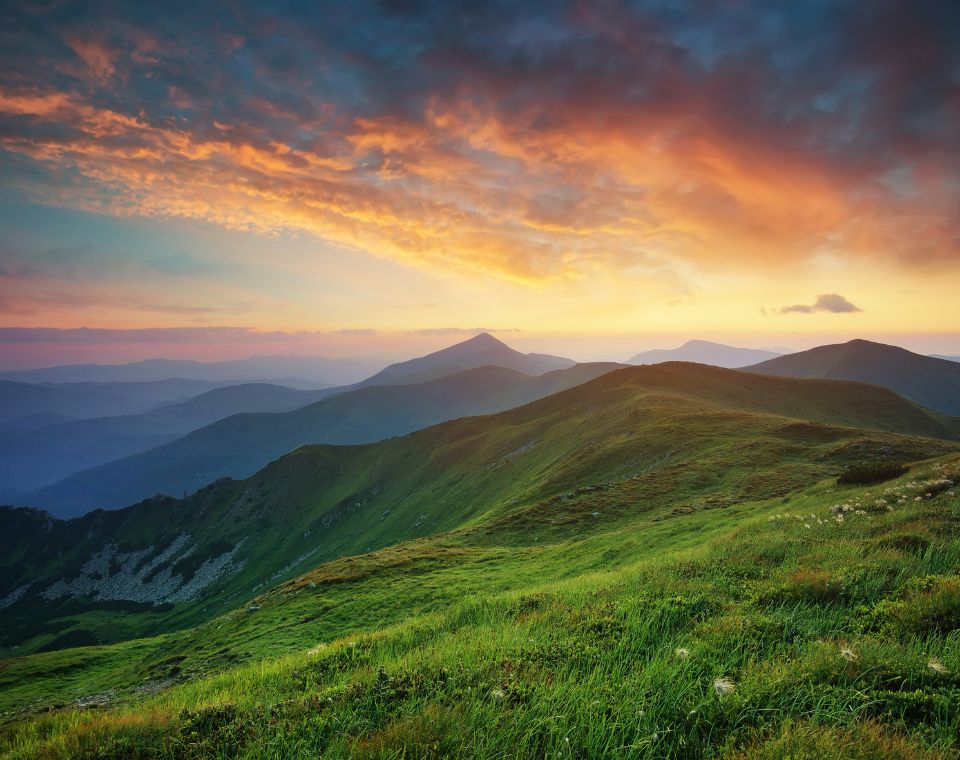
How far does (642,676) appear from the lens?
613cm

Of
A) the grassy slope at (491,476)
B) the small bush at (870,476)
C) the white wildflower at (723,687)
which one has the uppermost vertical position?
the white wildflower at (723,687)

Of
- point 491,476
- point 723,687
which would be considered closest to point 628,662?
point 723,687

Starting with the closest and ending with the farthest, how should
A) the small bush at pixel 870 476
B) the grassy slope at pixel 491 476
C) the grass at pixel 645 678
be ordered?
1. the grass at pixel 645 678
2. the small bush at pixel 870 476
3. the grassy slope at pixel 491 476

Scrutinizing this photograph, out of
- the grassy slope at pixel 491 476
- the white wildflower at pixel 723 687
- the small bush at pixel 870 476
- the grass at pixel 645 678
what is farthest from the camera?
the grassy slope at pixel 491 476

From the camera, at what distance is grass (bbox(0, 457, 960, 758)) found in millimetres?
4996

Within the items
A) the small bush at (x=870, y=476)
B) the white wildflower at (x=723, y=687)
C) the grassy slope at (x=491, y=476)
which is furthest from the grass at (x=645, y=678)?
the grassy slope at (x=491, y=476)

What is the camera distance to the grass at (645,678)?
197 inches

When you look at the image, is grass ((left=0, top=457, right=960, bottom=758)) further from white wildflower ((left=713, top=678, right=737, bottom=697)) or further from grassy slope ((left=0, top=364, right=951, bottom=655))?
grassy slope ((left=0, top=364, right=951, bottom=655))

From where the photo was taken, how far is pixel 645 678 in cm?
602

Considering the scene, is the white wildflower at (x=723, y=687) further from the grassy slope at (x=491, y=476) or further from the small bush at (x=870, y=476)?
the grassy slope at (x=491, y=476)

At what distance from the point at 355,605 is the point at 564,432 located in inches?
2555

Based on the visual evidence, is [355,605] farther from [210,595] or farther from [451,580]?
[210,595]

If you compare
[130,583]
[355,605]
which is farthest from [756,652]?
[130,583]

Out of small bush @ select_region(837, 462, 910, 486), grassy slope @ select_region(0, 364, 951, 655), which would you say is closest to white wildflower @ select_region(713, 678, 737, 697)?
small bush @ select_region(837, 462, 910, 486)
